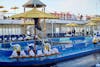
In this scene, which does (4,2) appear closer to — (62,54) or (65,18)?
(65,18)

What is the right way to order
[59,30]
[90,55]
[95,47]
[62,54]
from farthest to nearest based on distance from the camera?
[59,30] < [95,47] < [90,55] < [62,54]

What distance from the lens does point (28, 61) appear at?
8.23m

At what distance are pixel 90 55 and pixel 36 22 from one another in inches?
144

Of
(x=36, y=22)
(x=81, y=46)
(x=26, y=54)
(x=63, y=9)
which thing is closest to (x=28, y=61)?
(x=26, y=54)

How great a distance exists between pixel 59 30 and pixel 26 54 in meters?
16.5

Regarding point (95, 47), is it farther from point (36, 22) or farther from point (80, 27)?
point (80, 27)

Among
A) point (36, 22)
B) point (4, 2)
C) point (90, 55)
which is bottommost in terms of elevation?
point (90, 55)

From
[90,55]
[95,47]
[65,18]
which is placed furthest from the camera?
[65,18]

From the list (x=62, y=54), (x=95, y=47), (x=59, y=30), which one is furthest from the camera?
(x=59, y=30)

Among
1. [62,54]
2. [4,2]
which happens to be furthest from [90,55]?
[4,2]

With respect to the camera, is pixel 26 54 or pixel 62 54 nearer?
pixel 26 54

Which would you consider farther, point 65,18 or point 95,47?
point 65,18

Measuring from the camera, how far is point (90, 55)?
1166cm

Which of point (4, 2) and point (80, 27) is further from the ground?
point (4, 2)
